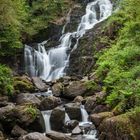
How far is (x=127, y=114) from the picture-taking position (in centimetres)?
1300

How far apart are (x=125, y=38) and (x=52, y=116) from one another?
6538 millimetres

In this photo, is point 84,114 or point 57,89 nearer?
point 84,114

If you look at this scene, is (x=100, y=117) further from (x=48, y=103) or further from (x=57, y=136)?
(x=48, y=103)

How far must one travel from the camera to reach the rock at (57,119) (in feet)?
56.3

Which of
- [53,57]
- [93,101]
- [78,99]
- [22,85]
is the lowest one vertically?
[78,99]

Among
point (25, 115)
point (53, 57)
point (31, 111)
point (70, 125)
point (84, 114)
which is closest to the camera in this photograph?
point (25, 115)

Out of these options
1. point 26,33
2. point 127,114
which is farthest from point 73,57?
point 127,114

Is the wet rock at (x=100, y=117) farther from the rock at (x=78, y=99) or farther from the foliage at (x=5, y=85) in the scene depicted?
the foliage at (x=5, y=85)

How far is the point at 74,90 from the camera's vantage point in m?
21.1

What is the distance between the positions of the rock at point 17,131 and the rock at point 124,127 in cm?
446

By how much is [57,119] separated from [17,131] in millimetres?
2233

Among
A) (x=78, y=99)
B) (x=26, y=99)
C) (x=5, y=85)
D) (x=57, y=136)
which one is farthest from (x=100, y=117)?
(x=5, y=85)

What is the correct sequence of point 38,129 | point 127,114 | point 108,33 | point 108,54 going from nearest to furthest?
point 127,114 < point 38,129 < point 108,54 < point 108,33

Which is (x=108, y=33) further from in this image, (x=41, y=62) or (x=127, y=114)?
(x=127, y=114)
